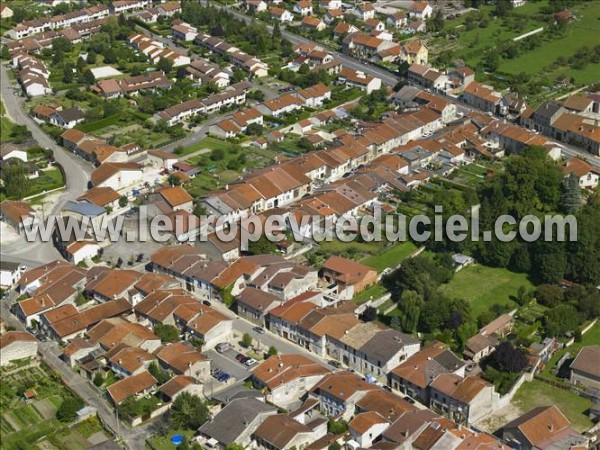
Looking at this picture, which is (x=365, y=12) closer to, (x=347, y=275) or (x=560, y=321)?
(x=347, y=275)

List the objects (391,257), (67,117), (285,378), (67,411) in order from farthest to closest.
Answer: (67,117) → (391,257) → (285,378) → (67,411)

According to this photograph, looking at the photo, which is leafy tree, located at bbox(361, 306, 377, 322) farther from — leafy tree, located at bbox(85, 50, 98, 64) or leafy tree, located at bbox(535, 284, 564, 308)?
leafy tree, located at bbox(85, 50, 98, 64)

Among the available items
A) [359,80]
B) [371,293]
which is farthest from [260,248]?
[359,80]

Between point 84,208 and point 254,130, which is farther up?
point 84,208

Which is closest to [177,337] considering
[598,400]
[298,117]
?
[598,400]

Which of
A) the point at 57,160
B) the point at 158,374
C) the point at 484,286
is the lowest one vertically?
the point at 57,160

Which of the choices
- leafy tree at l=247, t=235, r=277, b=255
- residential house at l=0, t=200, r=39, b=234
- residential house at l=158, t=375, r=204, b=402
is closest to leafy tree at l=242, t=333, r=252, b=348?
residential house at l=158, t=375, r=204, b=402

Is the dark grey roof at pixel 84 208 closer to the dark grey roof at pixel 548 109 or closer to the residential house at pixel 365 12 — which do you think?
the dark grey roof at pixel 548 109
